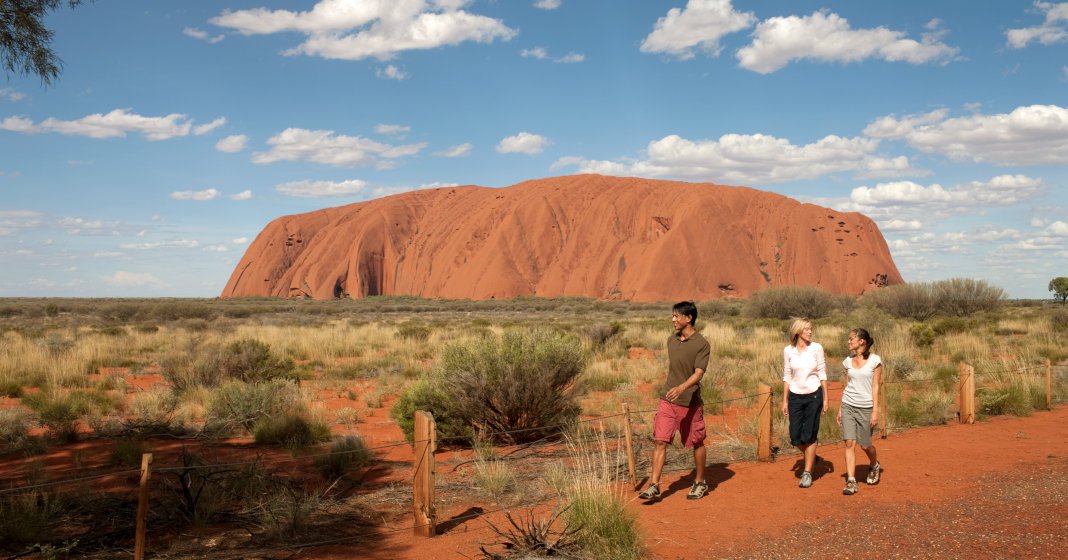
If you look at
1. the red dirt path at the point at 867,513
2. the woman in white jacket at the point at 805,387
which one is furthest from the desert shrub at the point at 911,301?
the woman in white jacket at the point at 805,387

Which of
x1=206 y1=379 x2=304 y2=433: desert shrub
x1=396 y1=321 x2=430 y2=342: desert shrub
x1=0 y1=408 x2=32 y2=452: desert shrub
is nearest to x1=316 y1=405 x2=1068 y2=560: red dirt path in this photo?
x1=206 y1=379 x2=304 y2=433: desert shrub

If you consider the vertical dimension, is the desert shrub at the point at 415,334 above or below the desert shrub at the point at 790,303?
below

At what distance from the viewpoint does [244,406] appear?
9.98 meters

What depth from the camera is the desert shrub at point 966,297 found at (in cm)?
2822

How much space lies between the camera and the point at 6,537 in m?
5.20

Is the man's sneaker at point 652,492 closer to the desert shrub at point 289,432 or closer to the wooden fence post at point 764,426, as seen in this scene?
the wooden fence post at point 764,426

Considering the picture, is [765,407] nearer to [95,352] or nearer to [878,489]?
[878,489]

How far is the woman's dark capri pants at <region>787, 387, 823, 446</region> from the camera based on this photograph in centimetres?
629

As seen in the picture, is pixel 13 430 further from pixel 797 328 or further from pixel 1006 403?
pixel 1006 403

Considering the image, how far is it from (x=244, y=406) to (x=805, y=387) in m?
7.68

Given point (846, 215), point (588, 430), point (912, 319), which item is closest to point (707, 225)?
point (846, 215)

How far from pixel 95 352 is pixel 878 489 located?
17.4m

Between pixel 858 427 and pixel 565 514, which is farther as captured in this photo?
pixel 858 427

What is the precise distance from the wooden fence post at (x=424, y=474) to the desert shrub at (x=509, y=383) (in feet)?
11.2
